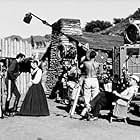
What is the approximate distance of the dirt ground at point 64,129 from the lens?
571cm

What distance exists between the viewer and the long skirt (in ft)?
26.0

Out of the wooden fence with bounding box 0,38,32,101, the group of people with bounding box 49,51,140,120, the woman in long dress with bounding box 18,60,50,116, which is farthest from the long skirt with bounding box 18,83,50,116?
the wooden fence with bounding box 0,38,32,101

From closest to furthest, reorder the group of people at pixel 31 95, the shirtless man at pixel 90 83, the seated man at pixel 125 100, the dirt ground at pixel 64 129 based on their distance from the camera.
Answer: the dirt ground at pixel 64 129 < the seated man at pixel 125 100 < the shirtless man at pixel 90 83 < the group of people at pixel 31 95

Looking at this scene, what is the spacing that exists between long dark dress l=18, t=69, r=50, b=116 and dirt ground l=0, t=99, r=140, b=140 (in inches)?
10.7

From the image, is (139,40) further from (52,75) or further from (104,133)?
(52,75)

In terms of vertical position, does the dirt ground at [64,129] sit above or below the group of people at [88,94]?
below

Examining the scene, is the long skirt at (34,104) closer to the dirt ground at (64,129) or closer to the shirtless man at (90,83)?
the dirt ground at (64,129)

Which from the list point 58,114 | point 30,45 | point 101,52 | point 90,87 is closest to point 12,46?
point 30,45

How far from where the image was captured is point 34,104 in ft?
26.1

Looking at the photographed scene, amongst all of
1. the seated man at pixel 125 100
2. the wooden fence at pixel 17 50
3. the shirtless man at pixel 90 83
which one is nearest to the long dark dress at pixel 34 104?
the shirtless man at pixel 90 83

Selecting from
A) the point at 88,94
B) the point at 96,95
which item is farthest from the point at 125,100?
the point at 88,94

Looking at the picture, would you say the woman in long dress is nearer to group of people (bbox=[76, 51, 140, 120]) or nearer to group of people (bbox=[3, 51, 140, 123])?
group of people (bbox=[3, 51, 140, 123])

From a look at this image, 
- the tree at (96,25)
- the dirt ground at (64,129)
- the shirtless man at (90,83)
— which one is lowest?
the dirt ground at (64,129)

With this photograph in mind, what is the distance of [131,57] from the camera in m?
8.68
